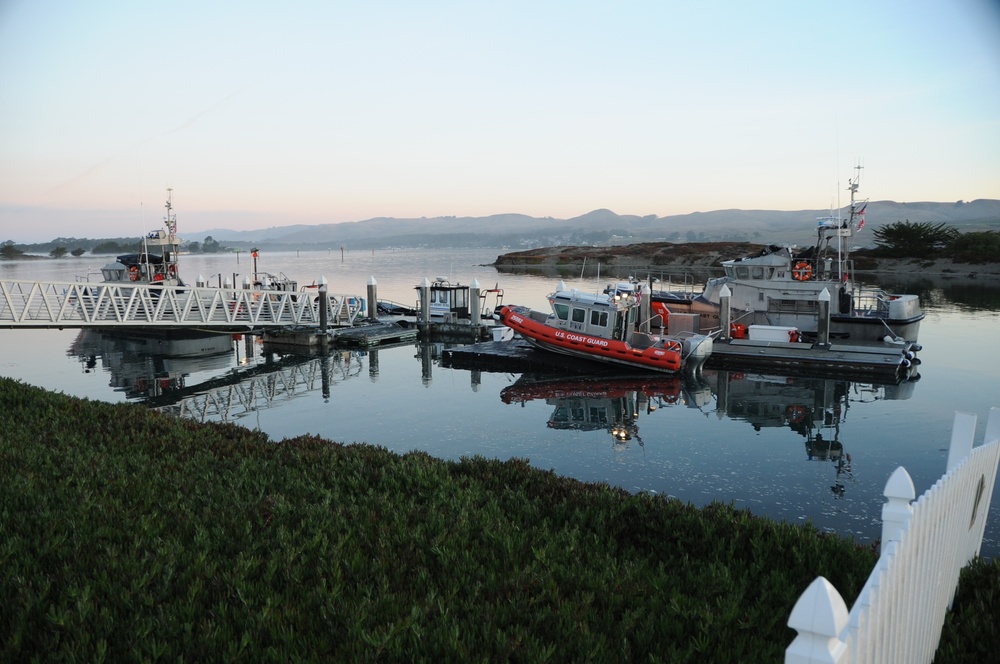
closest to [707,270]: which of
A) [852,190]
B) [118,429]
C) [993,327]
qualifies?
[993,327]

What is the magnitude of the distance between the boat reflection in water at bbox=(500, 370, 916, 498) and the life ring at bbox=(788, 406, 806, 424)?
0.03m

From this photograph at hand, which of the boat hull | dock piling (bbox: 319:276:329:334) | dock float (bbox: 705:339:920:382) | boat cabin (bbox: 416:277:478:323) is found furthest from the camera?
boat cabin (bbox: 416:277:478:323)

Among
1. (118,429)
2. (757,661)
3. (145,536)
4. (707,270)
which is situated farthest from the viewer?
(707,270)

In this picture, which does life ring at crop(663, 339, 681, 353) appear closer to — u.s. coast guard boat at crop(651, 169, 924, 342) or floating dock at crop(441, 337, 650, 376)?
floating dock at crop(441, 337, 650, 376)

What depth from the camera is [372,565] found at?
5.73 meters

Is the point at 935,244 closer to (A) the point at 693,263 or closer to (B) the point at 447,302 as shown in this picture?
(A) the point at 693,263

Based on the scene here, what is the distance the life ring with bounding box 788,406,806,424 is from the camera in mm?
19359

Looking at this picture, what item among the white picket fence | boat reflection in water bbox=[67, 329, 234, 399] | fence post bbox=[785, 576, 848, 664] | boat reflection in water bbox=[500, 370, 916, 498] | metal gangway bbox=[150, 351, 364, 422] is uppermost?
fence post bbox=[785, 576, 848, 664]

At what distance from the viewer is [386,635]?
4.48 meters

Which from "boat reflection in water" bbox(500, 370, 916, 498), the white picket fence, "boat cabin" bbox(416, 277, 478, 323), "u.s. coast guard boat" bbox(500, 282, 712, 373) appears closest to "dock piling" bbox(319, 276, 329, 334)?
"boat cabin" bbox(416, 277, 478, 323)

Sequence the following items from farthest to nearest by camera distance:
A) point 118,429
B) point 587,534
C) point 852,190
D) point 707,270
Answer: point 707,270
point 852,190
point 118,429
point 587,534

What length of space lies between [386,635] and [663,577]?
2.49 meters

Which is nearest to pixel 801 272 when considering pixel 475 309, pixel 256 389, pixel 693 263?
pixel 475 309

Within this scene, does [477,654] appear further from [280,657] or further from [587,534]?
[587,534]
